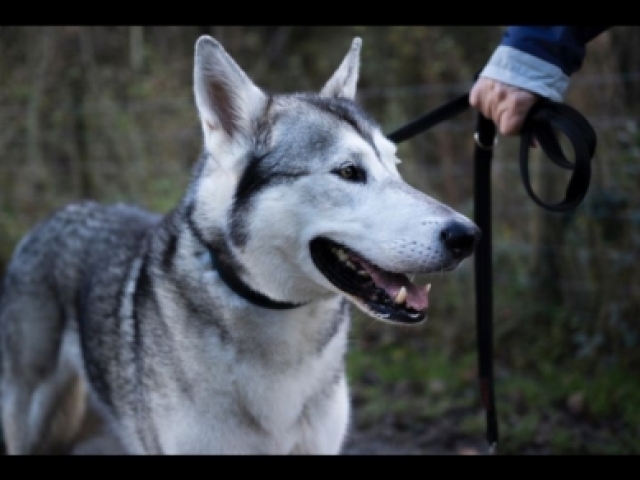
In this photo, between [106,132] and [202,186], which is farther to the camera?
[106,132]

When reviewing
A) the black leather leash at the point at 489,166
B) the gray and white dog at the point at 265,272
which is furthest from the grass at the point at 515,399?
the gray and white dog at the point at 265,272

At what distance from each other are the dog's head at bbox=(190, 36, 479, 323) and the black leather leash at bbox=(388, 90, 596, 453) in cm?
45

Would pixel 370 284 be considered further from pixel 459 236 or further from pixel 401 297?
pixel 459 236

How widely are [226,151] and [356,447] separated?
2774 millimetres

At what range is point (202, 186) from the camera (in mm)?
→ 3268

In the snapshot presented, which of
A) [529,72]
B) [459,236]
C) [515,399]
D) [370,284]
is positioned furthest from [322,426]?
[515,399]

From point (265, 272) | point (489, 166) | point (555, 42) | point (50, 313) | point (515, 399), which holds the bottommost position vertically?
point (515, 399)

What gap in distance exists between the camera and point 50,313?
4.27 m

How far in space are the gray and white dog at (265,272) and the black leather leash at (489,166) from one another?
448 mm

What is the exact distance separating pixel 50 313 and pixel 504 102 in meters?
2.47

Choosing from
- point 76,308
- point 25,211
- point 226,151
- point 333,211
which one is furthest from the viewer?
point 25,211

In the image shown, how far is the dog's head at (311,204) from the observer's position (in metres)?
2.77
